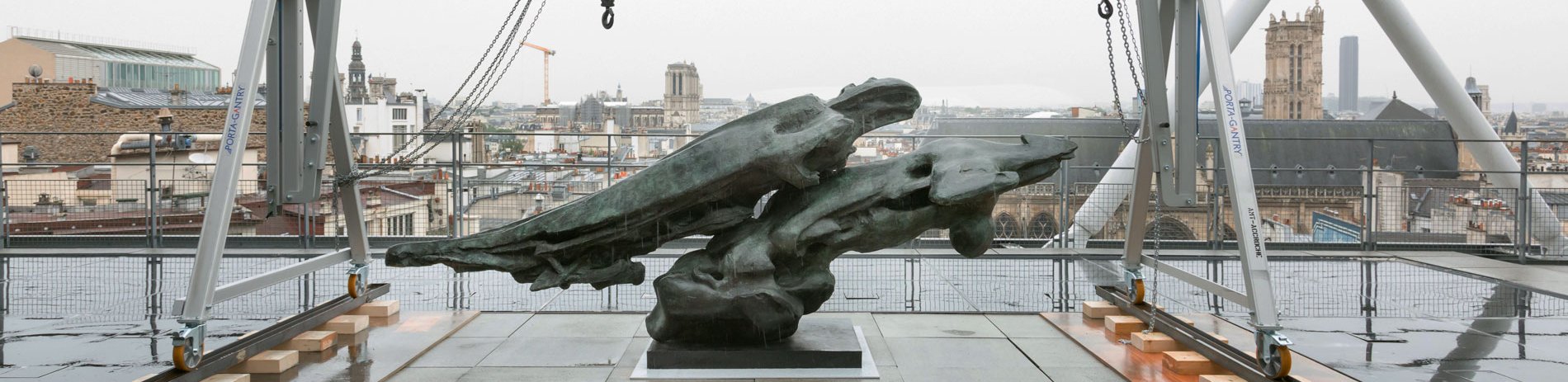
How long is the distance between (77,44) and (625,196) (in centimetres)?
3399

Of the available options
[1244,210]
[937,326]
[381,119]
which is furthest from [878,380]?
[381,119]

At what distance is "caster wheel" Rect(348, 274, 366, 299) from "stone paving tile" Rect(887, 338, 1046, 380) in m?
3.21

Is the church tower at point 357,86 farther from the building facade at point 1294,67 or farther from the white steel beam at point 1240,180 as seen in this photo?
the building facade at point 1294,67

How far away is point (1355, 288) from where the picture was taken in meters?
7.76

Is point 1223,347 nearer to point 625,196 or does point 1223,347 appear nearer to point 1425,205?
point 625,196

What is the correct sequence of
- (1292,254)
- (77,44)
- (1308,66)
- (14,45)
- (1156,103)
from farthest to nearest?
(1308,66) < (77,44) < (14,45) < (1292,254) < (1156,103)

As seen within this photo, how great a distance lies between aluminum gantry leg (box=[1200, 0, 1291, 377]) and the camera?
457cm

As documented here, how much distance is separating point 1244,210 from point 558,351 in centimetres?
339

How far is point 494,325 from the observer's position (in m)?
6.21

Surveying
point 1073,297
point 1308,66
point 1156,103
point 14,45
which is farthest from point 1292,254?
point 1308,66

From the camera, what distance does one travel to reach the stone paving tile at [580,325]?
595cm

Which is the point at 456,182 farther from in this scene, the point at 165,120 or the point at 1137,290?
the point at 165,120

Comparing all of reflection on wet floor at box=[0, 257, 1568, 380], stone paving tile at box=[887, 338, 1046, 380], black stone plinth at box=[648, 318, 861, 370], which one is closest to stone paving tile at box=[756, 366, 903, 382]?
stone paving tile at box=[887, 338, 1046, 380]

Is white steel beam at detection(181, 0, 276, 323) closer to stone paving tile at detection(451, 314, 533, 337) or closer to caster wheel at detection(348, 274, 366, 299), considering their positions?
stone paving tile at detection(451, 314, 533, 337)
